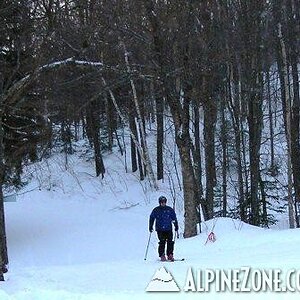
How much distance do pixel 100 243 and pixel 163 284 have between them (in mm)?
14131

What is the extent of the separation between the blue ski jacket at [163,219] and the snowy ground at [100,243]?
2.91 feet

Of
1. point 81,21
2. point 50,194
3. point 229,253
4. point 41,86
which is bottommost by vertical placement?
point 229,253

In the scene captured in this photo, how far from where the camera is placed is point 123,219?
1064 inches

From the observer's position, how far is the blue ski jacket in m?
14.1

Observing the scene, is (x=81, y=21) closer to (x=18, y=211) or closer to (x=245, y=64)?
(x=245, y=64)

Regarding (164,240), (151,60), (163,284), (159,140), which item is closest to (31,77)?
(164,240)

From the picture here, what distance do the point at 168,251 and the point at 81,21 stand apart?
25.8 feet

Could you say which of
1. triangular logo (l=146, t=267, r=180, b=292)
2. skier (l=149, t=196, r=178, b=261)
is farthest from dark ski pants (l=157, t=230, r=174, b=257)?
triangular logo (l=146, t=267, r=180, b=292)

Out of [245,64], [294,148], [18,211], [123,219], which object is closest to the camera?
[245,64]

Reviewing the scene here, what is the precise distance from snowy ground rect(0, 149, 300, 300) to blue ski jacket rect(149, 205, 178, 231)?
0.89 metres

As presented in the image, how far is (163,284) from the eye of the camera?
891 centimetres

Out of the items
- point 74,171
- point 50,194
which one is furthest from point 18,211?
point 74,171

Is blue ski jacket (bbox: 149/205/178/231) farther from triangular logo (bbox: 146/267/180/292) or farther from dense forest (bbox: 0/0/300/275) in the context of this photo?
triangular logo (bbox: 146/267/180/292)

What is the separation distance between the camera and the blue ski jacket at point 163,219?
14.1 metres
